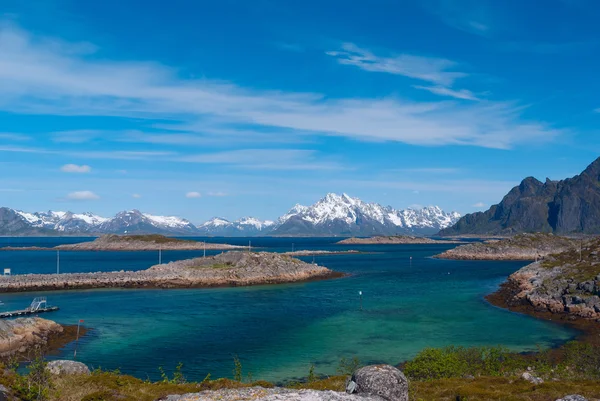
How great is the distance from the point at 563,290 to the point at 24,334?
67.7 meters

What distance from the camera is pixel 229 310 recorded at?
6706 centimetres

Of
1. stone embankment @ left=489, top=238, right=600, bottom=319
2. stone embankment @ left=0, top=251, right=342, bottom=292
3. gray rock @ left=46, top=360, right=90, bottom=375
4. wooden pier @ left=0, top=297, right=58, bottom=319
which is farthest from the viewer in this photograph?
stone embankment @ left=0, top=251, right=342, bottom=292

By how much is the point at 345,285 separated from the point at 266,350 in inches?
2270

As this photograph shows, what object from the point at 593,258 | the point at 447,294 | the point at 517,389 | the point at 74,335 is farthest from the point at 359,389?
the point at 593,258

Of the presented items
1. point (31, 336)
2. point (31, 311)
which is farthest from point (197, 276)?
point (31, 336)

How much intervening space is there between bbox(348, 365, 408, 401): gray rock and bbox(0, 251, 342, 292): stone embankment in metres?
83.7

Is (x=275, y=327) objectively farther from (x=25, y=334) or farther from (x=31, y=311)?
(x=31, y=311)

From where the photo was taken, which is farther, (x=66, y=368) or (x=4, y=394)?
(x=66, y=368)

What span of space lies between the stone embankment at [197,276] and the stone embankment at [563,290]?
48007 millimetres

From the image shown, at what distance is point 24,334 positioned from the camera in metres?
44.8

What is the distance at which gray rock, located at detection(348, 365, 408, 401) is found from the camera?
1530 centimetres

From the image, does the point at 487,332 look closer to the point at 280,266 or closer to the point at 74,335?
the point at 74,335

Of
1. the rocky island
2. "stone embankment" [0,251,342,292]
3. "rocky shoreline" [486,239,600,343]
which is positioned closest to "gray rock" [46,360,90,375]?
the rocky island

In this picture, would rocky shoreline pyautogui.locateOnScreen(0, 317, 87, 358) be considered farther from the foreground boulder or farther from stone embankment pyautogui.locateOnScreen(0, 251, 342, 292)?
stone embankment pyautogui.locateOnScreen(0, 251, 342, 292)
